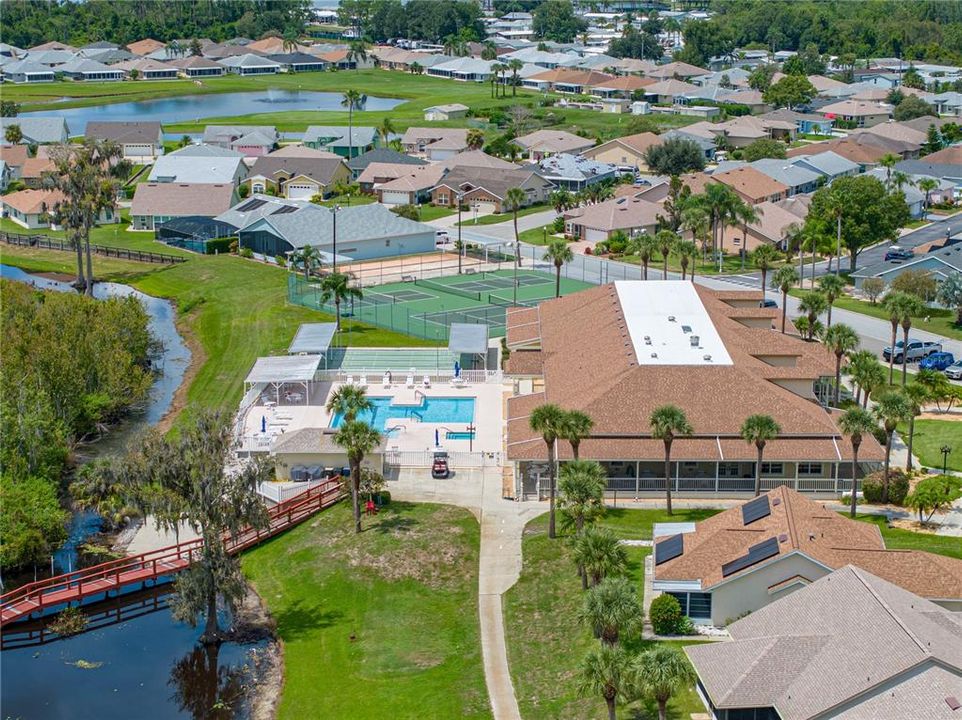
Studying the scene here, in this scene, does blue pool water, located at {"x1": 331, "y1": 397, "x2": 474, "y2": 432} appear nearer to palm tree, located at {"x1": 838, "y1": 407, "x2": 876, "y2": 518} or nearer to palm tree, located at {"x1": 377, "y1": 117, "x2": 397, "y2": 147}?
palm tree, located at {"x1": 838, "y1": 407, "x2": 876, "y2": 518}

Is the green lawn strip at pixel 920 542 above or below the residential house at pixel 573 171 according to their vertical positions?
below

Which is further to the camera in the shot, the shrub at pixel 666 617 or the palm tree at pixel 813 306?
the palm tree at pixel 813 306

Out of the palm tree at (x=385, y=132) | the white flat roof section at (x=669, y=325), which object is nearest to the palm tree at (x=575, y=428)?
the white flat roof section at (x=669, y=325)

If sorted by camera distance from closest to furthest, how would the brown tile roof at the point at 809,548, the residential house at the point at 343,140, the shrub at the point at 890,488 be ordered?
the brown tile roof at the point at 809,548
the shrub at the point at 890,488
the residential house at the point at 343,140

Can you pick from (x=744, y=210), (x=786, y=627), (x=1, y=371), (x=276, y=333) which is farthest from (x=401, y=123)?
(x=786, y=627)

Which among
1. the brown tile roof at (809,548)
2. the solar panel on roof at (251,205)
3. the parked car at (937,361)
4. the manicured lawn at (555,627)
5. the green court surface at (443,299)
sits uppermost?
the solar panel on roof at (251,205)

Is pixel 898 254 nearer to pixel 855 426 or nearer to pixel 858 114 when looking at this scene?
pixel 855 426

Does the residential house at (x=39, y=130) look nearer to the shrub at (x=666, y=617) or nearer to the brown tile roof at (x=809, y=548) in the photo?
the brown tile roof at (x=809, y=548)
